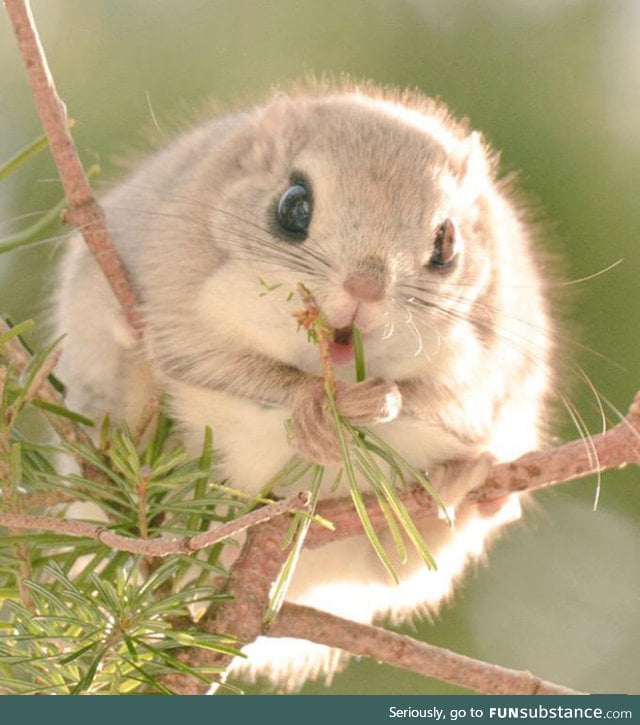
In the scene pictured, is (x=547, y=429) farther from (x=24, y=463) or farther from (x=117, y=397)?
(x=24, y=463)

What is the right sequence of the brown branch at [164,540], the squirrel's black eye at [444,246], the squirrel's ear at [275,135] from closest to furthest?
the brown branch at [164,540]
the squirrel's black eye at [444,246]
the squirrel's ear at [275,135]

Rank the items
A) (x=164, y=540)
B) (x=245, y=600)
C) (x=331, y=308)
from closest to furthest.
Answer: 1. (x=164, y=540)
2. (x=245, y=600)
3. (x=331, y=308)

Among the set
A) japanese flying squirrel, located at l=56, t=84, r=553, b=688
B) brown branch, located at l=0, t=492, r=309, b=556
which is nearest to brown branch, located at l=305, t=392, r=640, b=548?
japanese flying squirrel, located at l=56, t=84, r=553, b=688

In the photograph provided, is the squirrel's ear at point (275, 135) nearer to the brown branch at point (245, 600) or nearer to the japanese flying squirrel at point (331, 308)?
the japanese flying squirrel at point (331, 308)

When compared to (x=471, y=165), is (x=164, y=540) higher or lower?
lower

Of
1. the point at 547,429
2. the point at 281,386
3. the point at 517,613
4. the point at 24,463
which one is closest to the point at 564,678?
the point at 517,613

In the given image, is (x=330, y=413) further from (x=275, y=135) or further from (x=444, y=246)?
(x=275, y=135)

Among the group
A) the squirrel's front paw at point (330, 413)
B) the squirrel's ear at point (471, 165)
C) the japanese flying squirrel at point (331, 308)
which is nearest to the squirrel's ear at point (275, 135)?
the japanese flying squirrel at point (331, 308)

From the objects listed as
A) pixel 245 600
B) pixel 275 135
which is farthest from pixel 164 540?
pixel 275 135
